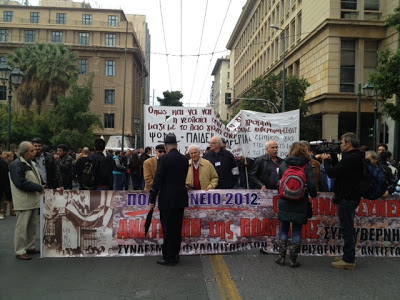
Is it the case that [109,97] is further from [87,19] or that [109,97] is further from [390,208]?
[390,208]

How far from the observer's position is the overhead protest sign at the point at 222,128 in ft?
29.7

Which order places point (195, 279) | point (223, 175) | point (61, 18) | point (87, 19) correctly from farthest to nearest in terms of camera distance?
point (87, 19) → point (61, 18) → point (223, 175) → point (195, 279)

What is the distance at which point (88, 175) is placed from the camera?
25.3 ft

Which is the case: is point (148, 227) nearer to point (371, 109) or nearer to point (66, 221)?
point (66, 221)

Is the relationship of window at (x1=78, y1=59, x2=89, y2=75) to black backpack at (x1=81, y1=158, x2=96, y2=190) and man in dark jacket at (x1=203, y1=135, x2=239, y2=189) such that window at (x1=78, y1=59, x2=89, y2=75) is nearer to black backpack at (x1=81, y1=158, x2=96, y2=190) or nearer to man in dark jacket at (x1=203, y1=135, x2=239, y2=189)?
black backpack at (x1=81, y1=158, x2=96, y2=190)

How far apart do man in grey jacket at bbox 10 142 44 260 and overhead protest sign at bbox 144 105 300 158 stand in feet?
9.84

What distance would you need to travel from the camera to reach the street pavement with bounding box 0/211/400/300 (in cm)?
451

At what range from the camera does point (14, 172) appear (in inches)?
237

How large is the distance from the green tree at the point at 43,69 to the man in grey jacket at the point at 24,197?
112 feet

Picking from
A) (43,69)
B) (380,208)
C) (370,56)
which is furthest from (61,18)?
(380,208)

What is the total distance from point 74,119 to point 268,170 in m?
35.2

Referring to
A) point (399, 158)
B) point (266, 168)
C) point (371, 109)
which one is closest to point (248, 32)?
point (371, 109)

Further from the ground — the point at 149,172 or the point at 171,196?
the point at 149,172

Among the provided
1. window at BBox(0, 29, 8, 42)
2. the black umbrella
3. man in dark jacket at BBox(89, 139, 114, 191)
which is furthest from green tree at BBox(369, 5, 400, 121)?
window at BBox(0, 29, 8, 42)
